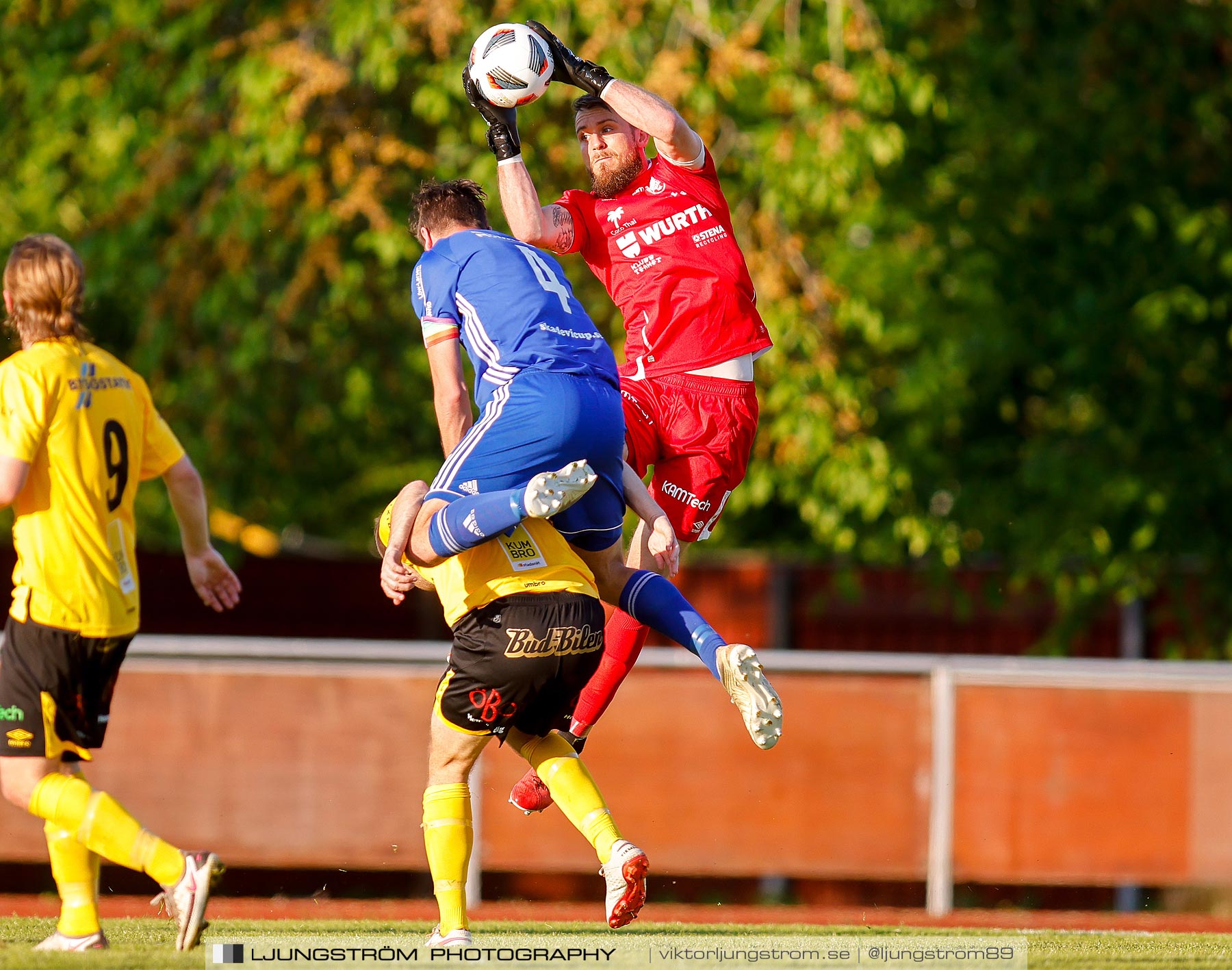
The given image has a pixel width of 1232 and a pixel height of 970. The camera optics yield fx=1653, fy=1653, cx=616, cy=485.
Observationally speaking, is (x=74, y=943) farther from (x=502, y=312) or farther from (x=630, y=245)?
(x=630, y=245)

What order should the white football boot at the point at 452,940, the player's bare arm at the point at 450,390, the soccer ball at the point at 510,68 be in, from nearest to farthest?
the white football boot at the point at 452,940
the player's bare arm at the point at 450,390
the soccer ball at the point at 510,68

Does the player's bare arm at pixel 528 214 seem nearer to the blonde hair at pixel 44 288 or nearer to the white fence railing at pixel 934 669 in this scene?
the blonde hair at pixel 44 288

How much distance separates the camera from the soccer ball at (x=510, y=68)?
588cm

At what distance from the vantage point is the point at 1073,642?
49.3 feet

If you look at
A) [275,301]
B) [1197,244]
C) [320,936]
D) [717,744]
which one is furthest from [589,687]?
[1197,244]

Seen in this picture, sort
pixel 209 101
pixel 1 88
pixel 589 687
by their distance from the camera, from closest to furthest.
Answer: pixel 589 687
pixel 209 101
pixel 1 88

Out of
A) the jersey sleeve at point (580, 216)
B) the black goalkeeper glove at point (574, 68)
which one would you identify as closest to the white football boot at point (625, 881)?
the jersey sleeve at point (580, 216)

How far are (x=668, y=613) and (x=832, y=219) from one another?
9101mm

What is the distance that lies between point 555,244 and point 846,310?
5.35 meters

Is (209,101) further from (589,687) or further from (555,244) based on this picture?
(589,687)

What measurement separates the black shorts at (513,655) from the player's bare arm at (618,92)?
1.92m

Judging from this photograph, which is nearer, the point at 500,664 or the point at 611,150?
the point at 500,664

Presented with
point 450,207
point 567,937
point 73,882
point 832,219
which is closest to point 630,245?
A: point 450,207

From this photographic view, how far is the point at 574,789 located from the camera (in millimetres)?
5234
